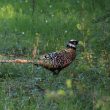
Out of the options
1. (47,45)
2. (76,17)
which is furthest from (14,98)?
(76,17)

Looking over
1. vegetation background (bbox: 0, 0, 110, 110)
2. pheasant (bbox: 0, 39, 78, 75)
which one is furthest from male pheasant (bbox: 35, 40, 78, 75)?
vegetation background (bbox: 0, 0, 110, 110)

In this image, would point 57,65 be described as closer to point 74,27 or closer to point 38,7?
point 74,27

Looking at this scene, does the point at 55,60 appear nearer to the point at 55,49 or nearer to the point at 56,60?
the point at 56,60

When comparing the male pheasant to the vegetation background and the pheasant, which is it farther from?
the vegetation background

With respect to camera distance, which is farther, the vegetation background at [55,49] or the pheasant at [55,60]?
the pheasant at [55,60]

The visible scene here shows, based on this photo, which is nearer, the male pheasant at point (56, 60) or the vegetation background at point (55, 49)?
the vegetation background at point (55, 49)

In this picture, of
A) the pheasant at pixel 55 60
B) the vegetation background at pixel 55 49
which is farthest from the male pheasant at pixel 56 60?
the vegetation background at pixel 55 49

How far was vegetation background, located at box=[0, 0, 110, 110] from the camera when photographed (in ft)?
18.3

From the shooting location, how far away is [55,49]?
9039mm

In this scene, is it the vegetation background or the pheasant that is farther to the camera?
the pheasant

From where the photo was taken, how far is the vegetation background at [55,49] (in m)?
5.57

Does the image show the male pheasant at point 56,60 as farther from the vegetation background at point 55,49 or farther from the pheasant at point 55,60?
the vegetation background at point 55,49

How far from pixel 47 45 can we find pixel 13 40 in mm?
875

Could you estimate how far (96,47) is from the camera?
8328 mm
